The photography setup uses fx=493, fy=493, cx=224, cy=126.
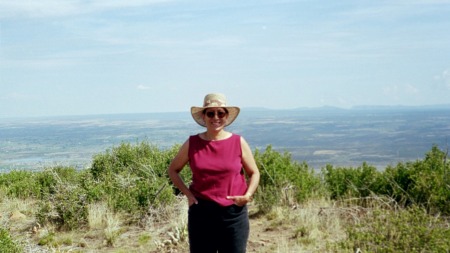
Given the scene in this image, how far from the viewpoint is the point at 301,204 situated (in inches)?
341

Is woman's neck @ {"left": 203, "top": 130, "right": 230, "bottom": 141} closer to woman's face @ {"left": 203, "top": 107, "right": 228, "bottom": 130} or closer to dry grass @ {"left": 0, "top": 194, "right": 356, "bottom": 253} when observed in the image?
woman's face @ {"left": 203, "top": 107, "right": 228, "bottom": 130}

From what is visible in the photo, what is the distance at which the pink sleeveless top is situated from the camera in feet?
13.6

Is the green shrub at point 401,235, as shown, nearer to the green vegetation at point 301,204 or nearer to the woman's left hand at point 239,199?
the green vegetation at point 301,204

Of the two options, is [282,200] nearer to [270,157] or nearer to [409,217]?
[270,157]

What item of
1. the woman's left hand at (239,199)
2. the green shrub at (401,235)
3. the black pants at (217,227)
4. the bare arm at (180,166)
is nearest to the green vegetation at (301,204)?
the green shrub at (401,235)

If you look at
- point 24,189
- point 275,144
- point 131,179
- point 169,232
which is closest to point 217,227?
point 169,232

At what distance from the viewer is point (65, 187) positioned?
29.7ft

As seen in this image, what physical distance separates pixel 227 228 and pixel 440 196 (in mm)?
4792

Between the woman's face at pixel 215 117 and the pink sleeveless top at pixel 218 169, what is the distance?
15 cm

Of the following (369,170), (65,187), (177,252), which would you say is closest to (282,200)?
(369,170)

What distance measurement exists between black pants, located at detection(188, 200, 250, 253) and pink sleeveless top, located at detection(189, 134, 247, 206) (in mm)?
92

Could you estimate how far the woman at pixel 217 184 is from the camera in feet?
13.6

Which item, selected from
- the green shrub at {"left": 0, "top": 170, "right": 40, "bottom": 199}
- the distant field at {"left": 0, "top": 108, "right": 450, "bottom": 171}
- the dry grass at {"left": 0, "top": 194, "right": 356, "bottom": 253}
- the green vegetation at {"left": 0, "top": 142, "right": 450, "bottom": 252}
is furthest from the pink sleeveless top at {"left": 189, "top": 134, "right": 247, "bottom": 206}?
the green shrub at {"left": 0, "top": 170, "right": 40, "bottom": 199}

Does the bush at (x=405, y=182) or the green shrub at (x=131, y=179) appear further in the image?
the green shrub at (x=131, y=179)
